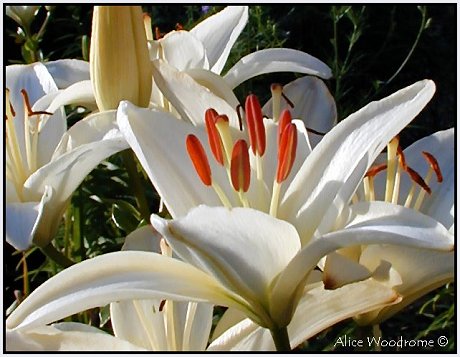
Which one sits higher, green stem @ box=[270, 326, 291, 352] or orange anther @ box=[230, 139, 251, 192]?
orange anther @ box=[230, 139, 251, 192]

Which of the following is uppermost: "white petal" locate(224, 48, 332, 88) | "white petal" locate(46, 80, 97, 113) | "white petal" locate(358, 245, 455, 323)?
"white petal" locate(46, 80, 97, 113)

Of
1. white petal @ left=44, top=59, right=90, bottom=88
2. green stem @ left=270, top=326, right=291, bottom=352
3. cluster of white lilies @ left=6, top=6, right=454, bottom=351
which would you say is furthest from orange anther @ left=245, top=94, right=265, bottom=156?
white petal @ left=44, top=59, right=90, bottom=88

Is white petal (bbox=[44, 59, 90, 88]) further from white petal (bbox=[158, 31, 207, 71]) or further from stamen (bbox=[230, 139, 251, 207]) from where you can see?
stamen (bbox=[230, 139, 251, 207])

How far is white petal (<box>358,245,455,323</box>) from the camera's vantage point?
1.66ft

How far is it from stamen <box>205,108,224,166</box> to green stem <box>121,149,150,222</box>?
11cm

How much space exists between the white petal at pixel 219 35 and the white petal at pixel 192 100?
0.15 m

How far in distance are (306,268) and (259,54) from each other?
10.6 inches

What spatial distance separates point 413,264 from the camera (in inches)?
20.3

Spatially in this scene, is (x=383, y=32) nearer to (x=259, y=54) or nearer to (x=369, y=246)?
(x=259, y=54)

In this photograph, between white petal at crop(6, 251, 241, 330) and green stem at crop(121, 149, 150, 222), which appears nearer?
white petal at crop(6, 251, 241, 330)

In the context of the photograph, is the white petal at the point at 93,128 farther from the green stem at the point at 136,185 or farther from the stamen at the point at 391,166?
the stamen at the point at 391,166

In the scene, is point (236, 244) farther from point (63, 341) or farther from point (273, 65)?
point (273, 65)

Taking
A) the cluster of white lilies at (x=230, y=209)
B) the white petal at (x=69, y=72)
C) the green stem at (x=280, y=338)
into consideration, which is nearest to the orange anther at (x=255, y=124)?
the cluster of white lilies at (x=230, y=209)

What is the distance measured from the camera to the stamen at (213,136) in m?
0.51
